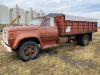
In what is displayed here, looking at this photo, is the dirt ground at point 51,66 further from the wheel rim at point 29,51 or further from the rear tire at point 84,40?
the rear tire at point 84,40

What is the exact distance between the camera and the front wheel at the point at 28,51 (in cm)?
745

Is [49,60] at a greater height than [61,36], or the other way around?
[61,36]

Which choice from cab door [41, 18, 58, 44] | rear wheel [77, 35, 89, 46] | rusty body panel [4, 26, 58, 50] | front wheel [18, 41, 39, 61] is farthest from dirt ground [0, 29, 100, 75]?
rear wheel [77, 35, 89, 46]

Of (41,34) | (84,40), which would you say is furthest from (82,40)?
(41,34)

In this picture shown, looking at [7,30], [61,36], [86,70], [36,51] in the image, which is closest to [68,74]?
[86,70]

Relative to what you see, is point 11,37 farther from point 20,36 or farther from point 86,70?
point 86,70

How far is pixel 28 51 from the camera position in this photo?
7688 millimetres

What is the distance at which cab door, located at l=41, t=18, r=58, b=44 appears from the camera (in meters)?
8.27


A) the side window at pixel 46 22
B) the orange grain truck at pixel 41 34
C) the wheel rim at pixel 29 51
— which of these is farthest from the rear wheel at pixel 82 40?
the wheel rim at pixel 29 51

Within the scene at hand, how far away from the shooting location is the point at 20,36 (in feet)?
23.9

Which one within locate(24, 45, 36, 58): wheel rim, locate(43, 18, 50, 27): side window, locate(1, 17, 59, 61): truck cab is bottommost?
locate(24, 45, 36, 58): wheel rim

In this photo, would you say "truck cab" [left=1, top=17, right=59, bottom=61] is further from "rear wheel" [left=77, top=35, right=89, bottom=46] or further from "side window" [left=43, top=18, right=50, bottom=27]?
"rear wheel" [left=77, top=35, right=89, bottom=46]

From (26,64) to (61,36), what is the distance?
3.23 m

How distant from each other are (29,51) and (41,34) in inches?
39.0
